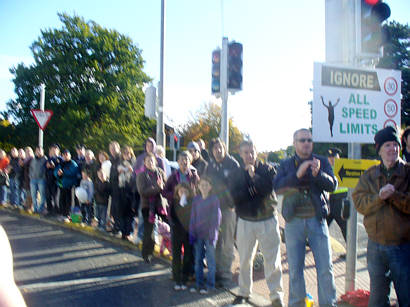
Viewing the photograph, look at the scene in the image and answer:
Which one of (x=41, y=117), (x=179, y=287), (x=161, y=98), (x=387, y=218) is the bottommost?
(x=179, y=287)

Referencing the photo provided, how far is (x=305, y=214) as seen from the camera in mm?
4059

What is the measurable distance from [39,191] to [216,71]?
646 cm

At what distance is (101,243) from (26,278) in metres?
2.22

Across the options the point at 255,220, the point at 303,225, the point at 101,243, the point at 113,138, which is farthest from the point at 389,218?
the point at 113,138

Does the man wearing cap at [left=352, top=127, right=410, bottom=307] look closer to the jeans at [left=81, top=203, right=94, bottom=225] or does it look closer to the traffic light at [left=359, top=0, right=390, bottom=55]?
the traffic light at [left=359, top=0, right=390, bottom=55]

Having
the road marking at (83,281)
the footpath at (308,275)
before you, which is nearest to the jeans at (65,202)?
the footpath at (308,275)

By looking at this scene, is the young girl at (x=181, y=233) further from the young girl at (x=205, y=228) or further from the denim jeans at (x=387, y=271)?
the denim jeans at (x=387, y=271)

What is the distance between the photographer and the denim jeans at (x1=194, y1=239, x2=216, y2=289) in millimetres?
5133

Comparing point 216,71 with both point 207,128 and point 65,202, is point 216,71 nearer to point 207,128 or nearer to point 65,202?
point 65,202

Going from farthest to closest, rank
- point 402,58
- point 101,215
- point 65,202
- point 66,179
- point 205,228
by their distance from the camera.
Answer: point 402,58, point 65,202, point 66,179, point 101,215, point 205,228

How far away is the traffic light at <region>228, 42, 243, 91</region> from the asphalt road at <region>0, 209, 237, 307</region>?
3.40 meters

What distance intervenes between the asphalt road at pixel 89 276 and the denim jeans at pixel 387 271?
190 cm

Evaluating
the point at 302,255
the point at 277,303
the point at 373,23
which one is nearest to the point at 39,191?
the point at 277,303

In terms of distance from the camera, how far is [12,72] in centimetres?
3344
